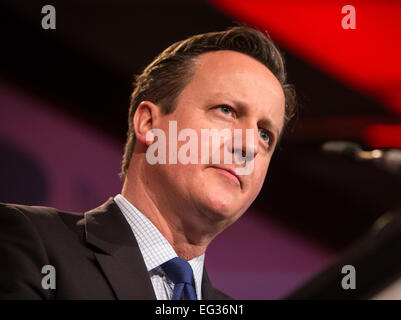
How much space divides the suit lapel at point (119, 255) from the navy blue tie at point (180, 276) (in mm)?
54

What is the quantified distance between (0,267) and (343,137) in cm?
87

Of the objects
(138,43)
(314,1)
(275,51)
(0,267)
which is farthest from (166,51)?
(0,267)

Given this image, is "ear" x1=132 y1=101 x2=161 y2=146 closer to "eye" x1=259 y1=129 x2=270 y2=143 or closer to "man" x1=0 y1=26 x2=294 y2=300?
"man" x1=0 y1=26 x2=294 y2=300

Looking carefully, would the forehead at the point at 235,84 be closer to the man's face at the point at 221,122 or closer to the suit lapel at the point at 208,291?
the man's face at the point at 221,122

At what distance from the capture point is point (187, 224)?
969 millimetres

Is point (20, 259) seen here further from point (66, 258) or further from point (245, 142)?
point (245, 142)

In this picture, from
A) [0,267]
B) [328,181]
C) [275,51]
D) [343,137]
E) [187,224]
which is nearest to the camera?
[0,267]

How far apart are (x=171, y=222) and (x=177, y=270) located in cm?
9

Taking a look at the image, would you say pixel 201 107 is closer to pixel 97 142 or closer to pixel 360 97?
pixel 97 142

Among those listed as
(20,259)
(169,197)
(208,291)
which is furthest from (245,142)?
(20,259)

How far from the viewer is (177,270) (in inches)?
36.3

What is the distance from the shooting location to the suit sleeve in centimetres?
82

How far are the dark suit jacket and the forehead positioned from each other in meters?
0.30

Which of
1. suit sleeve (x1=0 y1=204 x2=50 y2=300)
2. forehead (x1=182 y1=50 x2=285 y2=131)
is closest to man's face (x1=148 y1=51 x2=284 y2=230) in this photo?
Answer: forehead (x1=182 y1=50 x2=285 y2=131)
